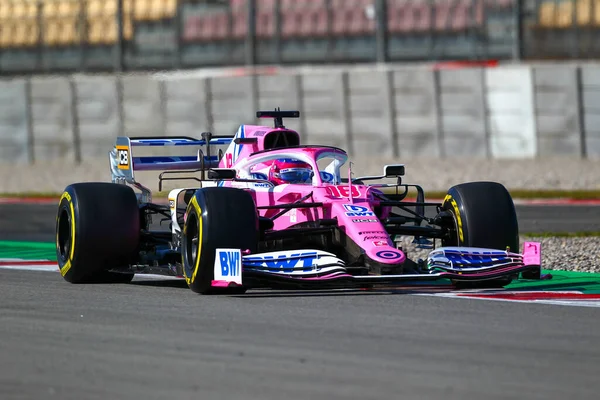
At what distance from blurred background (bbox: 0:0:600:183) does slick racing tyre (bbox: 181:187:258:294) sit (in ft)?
46.8

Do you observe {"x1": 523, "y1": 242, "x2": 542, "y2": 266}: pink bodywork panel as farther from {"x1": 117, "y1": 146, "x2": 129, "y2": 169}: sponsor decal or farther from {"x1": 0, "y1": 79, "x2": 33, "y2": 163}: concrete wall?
{"x1": 0, "y1": 79, "x2": 33, "y2": 163}: concrete wall

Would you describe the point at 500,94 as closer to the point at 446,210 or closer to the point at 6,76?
the point at 6,76

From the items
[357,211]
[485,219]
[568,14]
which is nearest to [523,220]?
[568,14]

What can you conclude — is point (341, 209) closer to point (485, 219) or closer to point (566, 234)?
point (485, 219)

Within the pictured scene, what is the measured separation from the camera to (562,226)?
57.8 feet

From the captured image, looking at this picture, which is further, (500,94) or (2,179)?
(2,179)

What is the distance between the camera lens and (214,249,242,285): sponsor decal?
30.8ft

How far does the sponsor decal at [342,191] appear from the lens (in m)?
10.4

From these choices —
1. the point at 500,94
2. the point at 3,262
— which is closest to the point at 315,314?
the point at 3,262

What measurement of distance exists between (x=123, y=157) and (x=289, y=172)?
2016mm

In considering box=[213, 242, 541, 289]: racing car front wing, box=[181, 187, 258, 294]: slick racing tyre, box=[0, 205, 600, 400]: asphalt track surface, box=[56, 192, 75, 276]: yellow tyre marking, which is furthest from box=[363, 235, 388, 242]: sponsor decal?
box=[56, 192, 75, 276]: yellow tyre marking

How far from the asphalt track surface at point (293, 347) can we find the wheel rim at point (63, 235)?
4.55 feet

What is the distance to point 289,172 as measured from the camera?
11.2 metres

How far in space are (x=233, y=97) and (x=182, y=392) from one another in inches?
770
